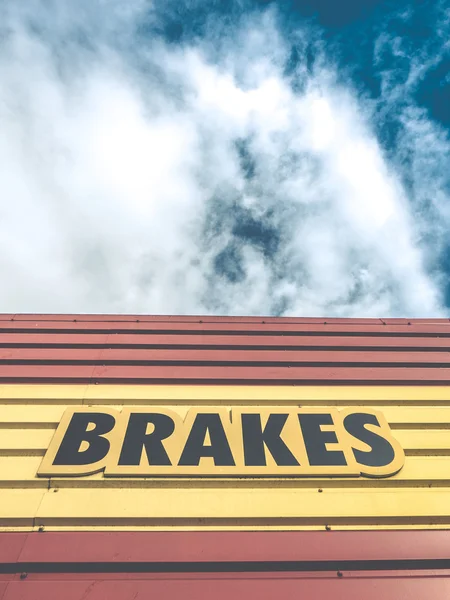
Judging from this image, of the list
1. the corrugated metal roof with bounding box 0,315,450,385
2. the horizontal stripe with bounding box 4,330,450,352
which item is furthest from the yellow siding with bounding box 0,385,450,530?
the horizontal stripe with bounding box 4,330,450,352

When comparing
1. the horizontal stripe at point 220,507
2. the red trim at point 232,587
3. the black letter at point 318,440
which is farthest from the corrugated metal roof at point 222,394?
the red trim at point 232,587

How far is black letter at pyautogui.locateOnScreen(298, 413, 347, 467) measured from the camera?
349 centimetres

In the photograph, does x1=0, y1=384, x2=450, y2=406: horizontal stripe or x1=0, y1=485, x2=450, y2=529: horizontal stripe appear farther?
x1=0, y1=384, x2=450, y2=406: horizontal stripe

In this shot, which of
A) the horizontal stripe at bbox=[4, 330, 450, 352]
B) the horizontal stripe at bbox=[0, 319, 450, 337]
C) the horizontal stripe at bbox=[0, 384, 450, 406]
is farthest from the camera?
the horizontal stripe at bbox=[0, 319, 450, 337]

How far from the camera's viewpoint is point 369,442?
3.68m

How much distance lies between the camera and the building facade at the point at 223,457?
8.98ft

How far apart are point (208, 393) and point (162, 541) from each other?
1519mm

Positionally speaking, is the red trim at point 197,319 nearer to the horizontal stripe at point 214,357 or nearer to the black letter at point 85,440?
the horizontal stripe at point 214,357

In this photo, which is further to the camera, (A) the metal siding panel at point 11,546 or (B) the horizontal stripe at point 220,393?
(B) the horizontal stripe at point 220,393

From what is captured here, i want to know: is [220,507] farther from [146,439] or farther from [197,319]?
[197,319]

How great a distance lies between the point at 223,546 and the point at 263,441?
977mm

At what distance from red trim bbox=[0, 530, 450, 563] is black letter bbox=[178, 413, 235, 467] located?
599 millimetres

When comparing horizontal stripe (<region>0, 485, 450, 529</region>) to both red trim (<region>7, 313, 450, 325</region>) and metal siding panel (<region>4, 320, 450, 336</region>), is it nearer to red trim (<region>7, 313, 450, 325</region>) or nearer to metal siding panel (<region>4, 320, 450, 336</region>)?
metal siding panel (<region>4, 320, 450, 336</region>)

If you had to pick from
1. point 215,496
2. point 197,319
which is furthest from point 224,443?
point 197,319
